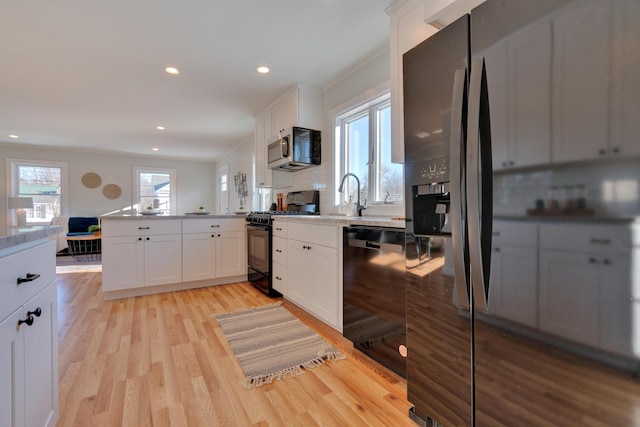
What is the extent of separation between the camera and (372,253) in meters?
1.73

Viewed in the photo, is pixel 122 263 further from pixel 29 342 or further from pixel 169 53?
pixel 29 342

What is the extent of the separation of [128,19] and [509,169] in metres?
2.80

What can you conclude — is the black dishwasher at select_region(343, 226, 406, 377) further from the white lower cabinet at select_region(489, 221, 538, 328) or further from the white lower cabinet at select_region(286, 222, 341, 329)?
the white lower cabinet at select_region(489, 221, 538, 328)

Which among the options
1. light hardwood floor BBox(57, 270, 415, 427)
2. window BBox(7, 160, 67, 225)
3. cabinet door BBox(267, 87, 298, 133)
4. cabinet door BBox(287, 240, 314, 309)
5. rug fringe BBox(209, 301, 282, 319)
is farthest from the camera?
window BBox(7, 160, 67, 225)

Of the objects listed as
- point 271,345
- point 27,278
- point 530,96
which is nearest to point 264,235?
point 271,345

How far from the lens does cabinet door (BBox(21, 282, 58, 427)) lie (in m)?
0.94

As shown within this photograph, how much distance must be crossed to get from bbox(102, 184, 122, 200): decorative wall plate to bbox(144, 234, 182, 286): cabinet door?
521 centimetres

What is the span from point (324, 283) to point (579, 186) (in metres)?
1.71

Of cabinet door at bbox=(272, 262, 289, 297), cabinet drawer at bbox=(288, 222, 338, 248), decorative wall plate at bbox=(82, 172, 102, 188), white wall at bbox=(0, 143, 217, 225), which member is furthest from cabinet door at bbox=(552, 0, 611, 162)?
decorative wall plate at bbox=(82, 172, 102, 188)

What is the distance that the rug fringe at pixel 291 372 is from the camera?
1.62 m

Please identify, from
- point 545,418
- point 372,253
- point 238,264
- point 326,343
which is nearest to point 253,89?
point 238,264

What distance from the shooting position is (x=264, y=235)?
10.6 ft

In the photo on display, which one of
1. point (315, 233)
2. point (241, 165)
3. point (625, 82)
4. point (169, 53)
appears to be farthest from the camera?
point (241, 165)

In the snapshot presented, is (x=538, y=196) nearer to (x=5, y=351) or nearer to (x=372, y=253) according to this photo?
(x=372, y=253)
